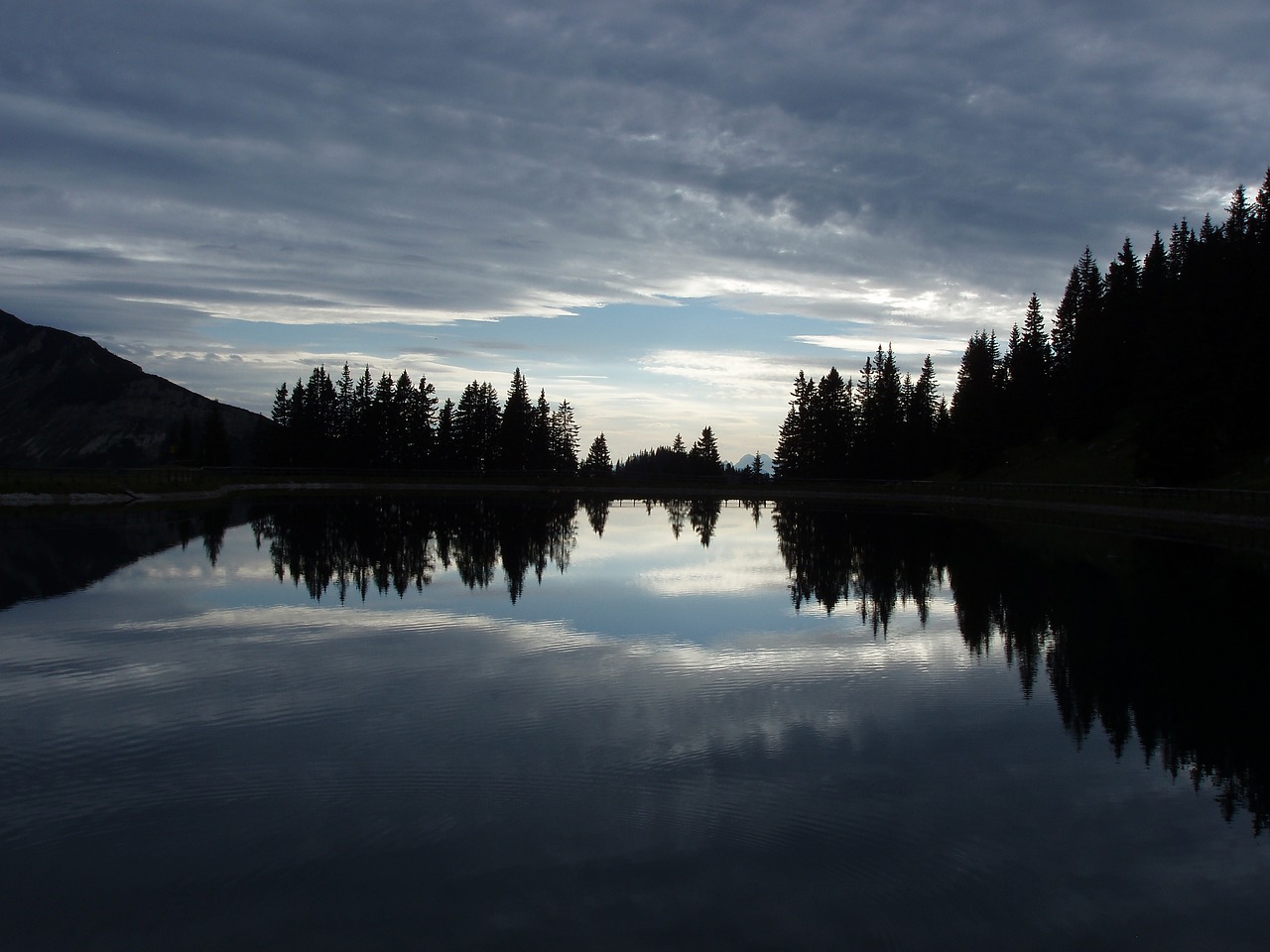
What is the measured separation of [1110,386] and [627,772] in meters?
91.7

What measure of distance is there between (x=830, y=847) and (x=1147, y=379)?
71559 millimetres

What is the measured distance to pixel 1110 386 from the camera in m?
88.6

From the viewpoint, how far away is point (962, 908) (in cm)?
675

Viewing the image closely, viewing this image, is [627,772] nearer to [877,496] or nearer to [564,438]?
[877,496]

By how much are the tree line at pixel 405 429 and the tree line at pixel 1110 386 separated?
38.0 m

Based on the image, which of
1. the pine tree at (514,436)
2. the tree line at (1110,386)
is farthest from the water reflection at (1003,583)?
the pine tree at (514,436)

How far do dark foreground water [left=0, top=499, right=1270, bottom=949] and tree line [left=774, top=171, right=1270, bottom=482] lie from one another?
4914 centimetres

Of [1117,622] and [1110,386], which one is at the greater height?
[1110,386]

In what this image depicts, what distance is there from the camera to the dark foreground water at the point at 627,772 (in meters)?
6.59

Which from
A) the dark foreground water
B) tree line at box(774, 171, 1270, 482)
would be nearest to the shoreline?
tree line at box(774, 171, 1270, 482)

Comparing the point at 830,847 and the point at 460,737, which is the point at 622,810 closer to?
the point at 830,847

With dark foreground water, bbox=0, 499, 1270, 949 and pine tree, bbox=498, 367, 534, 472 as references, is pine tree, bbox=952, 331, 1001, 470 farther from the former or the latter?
dark foreground water, bbox=0, 499, 1270, 949

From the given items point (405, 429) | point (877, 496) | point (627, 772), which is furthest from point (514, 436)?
point (627, 772)

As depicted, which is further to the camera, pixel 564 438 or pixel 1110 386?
pixel 564 438
